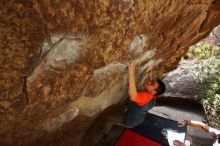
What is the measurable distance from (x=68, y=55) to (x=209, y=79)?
6929mm

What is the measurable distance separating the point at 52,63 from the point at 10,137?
3.08ft

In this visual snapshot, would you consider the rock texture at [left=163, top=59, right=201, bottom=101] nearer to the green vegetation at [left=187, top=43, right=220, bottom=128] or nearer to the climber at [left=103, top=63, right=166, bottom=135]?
the green vegetation at [left=187, top=43, right=220, bottom=128]

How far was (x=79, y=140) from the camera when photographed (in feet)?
14.7

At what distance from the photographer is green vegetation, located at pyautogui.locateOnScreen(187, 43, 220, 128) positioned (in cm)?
825

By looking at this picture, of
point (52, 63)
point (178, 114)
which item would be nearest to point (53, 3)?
point (52, 63)

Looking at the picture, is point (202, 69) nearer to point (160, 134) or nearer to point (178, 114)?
point (178, 114)

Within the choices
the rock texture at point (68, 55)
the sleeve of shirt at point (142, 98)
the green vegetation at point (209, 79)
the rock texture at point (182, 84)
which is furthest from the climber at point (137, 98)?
the green vegetation at point (209, 79)

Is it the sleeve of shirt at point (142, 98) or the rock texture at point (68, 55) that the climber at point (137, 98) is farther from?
the rock texture at point (68, 55)

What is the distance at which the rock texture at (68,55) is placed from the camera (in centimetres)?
233

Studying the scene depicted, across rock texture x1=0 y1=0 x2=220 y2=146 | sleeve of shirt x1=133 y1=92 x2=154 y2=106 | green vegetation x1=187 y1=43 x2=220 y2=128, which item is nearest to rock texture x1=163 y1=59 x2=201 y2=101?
green vegetation x1=187 y1=43 x2=220 y2=128

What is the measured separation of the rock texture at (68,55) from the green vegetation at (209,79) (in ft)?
14.8

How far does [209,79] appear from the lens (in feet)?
28.9

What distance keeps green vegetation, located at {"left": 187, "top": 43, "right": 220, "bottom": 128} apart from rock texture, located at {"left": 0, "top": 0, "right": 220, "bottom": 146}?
4507 mm

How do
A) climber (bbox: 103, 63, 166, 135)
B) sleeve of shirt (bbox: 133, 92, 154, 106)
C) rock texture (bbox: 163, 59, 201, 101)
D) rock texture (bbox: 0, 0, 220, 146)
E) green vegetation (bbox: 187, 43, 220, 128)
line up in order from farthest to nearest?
1. rock texture (bbox: 163, 59, 201, 101)
2. green vegetation (bbox: 187, 43, 220, 128)
3. sleeve of shirt (bbox: 133, 92, 154, 106)
4. climber (bbox: 103, 63, 166, 135)
5. rock texture (bbox: 0, 0, 220, 146)
